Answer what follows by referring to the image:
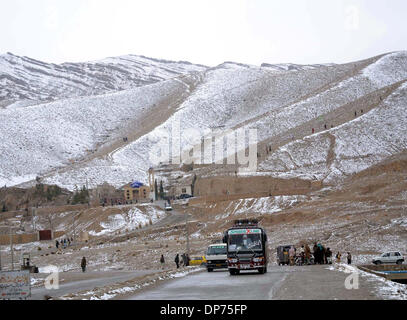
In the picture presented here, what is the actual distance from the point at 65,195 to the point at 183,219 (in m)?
36.6

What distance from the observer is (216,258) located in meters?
33.3

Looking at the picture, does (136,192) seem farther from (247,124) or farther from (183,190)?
(247,124)

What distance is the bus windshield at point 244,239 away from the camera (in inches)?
1039

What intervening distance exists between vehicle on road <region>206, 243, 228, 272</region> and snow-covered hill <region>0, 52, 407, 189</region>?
184ft

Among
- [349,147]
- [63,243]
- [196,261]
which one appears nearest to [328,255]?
[196,261]

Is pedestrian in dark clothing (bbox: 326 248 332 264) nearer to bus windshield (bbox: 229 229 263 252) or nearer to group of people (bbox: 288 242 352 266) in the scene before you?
group of people (bbox: 288 242 352 266)

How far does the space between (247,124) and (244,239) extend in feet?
373

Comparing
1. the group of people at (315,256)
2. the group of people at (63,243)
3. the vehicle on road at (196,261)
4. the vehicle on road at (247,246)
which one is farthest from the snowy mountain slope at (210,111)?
the vehicle on road at (247,246)

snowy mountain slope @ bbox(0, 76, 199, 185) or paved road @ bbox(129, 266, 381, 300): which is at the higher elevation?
snowy mountain slope @ bbox(0, 76, 199, 185)

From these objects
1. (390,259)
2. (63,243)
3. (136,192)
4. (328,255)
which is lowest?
(390,259)

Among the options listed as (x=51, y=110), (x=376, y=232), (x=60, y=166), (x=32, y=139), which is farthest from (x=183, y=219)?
(x=51, y=110)

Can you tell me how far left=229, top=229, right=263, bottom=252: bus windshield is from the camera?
26.4 meters

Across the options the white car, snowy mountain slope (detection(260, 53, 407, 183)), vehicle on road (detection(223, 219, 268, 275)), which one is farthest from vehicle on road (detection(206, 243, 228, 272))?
snowy mountain slope (detection(260, 53, 407, 183))
